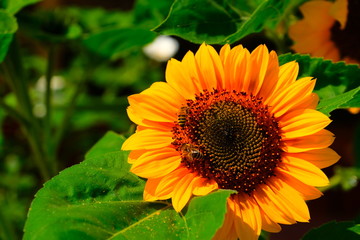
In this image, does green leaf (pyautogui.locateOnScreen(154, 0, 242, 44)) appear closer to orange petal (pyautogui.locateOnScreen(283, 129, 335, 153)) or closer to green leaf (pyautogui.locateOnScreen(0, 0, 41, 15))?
orange petal (pyautogui.locateOnScreen(283, 129, 335, 153))

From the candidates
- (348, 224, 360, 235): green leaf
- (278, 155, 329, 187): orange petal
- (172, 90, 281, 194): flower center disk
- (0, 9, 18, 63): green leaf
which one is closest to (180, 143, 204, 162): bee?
(172, 90, 281, 194): flower center disk

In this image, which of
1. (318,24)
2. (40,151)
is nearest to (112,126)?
(40,151)

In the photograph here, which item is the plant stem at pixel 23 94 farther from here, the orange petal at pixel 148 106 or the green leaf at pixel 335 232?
the green leaf at pixel 335 232

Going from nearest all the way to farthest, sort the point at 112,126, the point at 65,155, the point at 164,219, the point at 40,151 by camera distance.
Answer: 1. the point at 164,219
2. the point at 40,151
3. the point at 112,126
4. the point at 65,155

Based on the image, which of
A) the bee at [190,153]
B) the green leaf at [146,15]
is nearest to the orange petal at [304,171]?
the bee at [190,153]

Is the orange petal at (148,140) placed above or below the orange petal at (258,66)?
below

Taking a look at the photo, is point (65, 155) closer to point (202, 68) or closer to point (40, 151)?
Result: point (40, 151)
